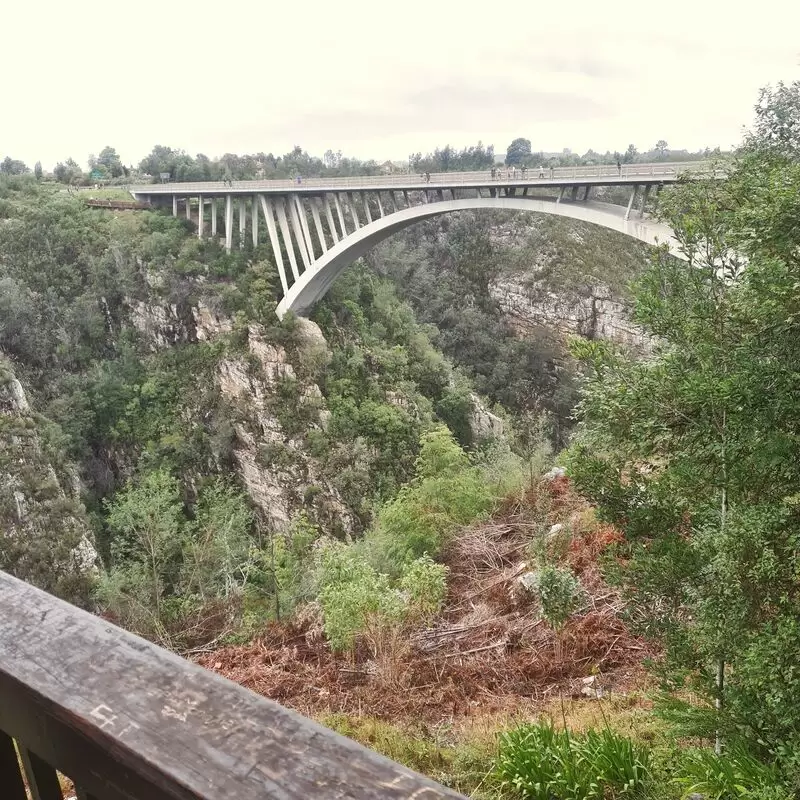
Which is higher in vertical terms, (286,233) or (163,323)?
(286,233)

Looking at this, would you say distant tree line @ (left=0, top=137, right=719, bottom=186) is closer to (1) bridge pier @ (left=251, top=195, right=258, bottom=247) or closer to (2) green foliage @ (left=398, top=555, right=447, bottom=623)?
(1) bridge pier @ (left=251, top=195, right=258, bottom=247)

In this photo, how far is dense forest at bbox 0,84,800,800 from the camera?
→ 290 centimetres

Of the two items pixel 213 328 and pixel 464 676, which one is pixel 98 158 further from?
pixel 464 676

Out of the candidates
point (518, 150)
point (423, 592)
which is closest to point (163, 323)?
point (423, 592)

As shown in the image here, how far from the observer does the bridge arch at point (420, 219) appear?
13.7 meters

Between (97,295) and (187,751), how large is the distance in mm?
27815

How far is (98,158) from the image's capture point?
4366 centimetres

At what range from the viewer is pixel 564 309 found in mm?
33250

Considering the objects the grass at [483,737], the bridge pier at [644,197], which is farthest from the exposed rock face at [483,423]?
the grass at [483,737]

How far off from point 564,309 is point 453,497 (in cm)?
2601

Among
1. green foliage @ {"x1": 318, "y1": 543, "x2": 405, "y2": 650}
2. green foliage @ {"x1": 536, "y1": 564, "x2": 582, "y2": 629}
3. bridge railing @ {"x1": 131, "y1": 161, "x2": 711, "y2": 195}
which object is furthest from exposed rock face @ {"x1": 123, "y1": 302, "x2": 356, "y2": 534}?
green foliage @ {"x1": 536, "y1": 564, "x2": 582, "y2": 629}

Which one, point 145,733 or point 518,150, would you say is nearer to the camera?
point 145,733

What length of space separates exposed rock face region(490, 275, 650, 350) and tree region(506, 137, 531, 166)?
45.3 ft

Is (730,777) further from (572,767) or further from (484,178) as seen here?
(484,178)
